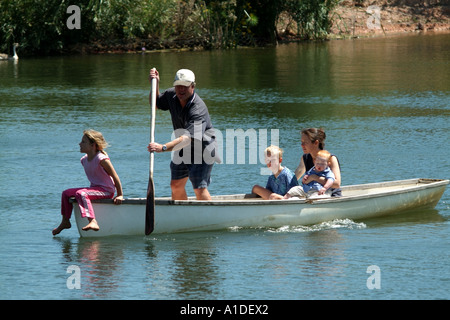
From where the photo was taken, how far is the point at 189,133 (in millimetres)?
9719

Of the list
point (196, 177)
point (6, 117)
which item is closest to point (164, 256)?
point (196, 177)

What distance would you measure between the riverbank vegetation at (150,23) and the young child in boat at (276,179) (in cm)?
2607

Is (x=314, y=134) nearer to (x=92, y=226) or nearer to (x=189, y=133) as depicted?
(x=189, y=133)

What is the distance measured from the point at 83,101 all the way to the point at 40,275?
1416cm

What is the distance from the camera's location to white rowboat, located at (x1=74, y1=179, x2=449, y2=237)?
984 cm

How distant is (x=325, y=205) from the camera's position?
412 inches

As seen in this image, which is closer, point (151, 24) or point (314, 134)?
point (314, 134)

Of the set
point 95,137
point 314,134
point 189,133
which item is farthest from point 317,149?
point 95,137

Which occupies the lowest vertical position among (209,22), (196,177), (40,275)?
(40,275)

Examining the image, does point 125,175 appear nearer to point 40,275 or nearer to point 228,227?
point 228,227

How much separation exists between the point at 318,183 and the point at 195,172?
1.56 metres

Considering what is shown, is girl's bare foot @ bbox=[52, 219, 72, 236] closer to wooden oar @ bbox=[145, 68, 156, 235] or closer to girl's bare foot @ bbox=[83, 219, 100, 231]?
girl's bare foot @ bbox=[83, 219, 100, 231]

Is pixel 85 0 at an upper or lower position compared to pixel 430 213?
upper

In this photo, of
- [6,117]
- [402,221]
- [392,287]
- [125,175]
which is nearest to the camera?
[392,287]
